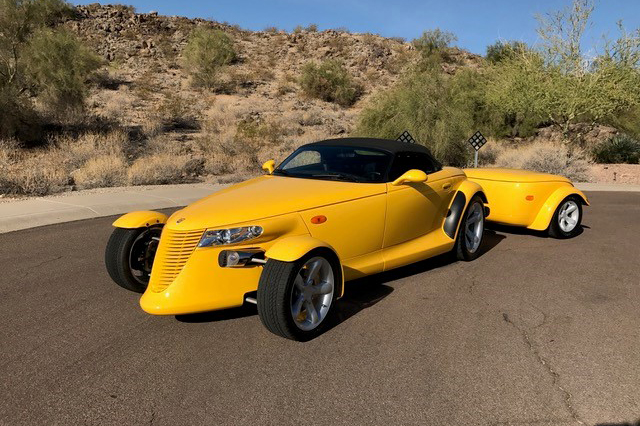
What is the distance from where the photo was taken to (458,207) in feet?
19.0

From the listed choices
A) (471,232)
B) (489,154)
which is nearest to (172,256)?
(471,232)

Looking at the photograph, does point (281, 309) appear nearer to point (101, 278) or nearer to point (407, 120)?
point (101, 278)

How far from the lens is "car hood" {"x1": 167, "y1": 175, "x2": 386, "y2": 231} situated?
392 centimetres

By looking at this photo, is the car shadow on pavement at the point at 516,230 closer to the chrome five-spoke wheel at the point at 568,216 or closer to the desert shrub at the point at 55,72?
the chrome five-spoke wheel at the point at 568,216

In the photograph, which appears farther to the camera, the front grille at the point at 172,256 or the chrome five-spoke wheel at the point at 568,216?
the chrome five-spoke wheel at the point at 568,216

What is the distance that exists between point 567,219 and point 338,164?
418 cm

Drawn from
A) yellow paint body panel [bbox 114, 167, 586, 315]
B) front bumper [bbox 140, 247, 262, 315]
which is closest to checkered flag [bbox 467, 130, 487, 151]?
yellow paint body panel [bbox 114, 167, 586, 315]

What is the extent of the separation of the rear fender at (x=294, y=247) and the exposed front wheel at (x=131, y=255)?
1385 mm

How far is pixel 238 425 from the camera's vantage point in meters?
2.79

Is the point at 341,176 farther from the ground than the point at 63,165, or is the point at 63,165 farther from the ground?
the point at 341,176

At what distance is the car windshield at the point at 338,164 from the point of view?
500 cm

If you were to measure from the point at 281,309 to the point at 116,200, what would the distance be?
24.9ft

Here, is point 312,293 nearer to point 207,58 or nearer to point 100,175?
point 100,175

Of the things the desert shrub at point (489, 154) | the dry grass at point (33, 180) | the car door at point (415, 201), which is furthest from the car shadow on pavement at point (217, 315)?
the desert shrub at point (489, 154)
